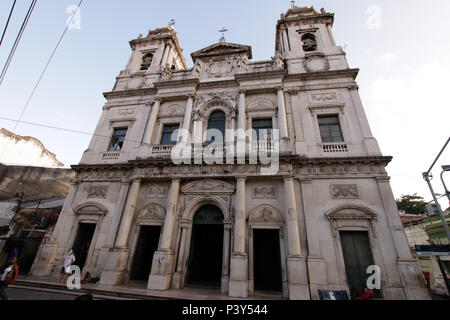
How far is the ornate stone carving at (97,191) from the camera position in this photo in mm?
11891

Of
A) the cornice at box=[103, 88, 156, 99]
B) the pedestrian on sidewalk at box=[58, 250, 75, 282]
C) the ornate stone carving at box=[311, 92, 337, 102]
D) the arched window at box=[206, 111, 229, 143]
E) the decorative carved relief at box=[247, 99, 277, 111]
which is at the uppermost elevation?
the cornice at box=[103, 88, 156, 99]

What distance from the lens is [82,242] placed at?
11.2 m

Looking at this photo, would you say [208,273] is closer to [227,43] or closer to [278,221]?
[278,221]

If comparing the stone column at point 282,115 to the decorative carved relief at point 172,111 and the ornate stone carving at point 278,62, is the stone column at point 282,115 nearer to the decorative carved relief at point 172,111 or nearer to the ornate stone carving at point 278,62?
the ornate stone carving at point 278,62

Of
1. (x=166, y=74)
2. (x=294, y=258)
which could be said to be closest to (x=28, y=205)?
(x=166, y=74)

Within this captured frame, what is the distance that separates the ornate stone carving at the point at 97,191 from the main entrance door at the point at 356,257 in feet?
41.8

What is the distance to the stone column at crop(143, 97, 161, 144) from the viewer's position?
12625mm

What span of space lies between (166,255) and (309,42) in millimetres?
17589

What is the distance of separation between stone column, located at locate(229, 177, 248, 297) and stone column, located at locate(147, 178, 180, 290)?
2.90 meters

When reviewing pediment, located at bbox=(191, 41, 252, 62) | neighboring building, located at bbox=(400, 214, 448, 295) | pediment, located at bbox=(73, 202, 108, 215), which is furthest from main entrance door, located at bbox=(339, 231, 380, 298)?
pediment, located at bbox=(191, 41, 252, 62)

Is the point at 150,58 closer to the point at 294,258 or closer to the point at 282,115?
the point at 282,115

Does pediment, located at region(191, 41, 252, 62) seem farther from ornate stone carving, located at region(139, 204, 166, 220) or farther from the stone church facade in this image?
ornate stone carving, located at region(139, 204, 166, 220)

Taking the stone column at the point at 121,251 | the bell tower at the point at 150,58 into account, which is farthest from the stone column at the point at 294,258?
the bell tower at the point at 150,58

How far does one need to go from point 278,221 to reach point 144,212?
7.10 metres
